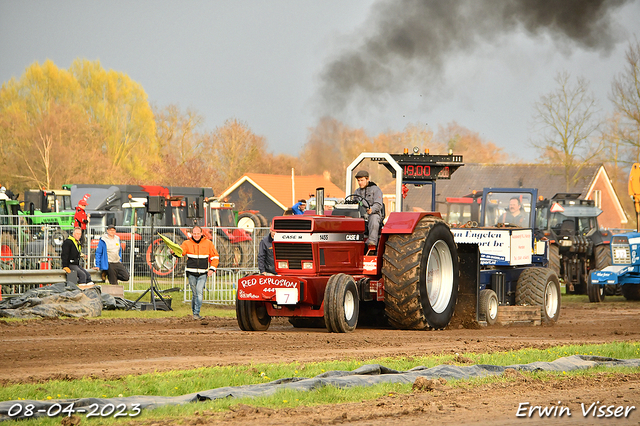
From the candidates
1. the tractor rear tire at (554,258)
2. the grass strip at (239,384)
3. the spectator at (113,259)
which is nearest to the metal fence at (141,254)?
the spectator at (113,259)

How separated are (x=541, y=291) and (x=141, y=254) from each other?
11759 mm

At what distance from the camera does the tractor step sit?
14320 millimetres

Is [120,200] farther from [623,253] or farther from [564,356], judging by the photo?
[564,356]

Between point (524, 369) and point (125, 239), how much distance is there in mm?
16616

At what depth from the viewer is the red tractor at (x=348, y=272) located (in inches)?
466

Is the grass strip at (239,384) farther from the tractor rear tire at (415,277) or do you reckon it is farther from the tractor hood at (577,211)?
the tractor hood at (577,211)

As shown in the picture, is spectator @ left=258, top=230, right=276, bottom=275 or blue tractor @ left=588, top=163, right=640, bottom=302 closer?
spectator @ left=258, top=230, right=276, bottom=275

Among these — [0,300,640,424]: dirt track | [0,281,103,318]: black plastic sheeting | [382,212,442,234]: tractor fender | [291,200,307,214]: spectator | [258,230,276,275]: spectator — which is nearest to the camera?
[0,300,640,424]: dirt track

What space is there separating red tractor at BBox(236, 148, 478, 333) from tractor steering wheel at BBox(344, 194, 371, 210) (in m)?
0.04

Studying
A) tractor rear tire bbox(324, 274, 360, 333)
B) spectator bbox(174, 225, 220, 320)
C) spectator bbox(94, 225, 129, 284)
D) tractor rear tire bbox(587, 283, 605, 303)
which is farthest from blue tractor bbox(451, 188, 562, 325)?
spectator bbox(94, 225, 129, 284)

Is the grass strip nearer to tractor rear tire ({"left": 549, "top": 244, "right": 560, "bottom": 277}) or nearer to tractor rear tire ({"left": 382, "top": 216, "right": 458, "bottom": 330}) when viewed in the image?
tractor rear tire ({"left": 382, "top": 216, "right": 458, "bottom": 330})

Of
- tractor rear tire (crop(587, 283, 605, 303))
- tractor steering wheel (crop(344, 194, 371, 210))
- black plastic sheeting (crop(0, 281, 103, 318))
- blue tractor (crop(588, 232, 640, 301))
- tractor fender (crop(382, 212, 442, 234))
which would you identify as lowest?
tractor rear tire (crop(587, 283, 605, 303))

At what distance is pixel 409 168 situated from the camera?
44.1 feet

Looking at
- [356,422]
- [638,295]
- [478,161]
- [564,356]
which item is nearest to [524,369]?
[564,356]
